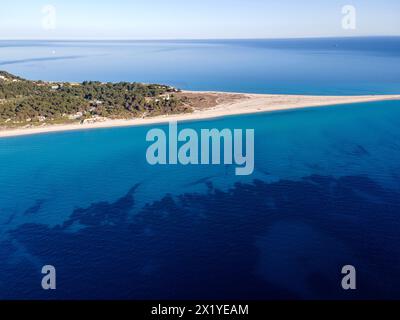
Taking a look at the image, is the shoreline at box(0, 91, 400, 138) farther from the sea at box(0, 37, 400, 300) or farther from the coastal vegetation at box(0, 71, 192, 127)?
the sea at box(0, 37, 400, 300)

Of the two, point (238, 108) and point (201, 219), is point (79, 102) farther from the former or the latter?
point (201, 219)

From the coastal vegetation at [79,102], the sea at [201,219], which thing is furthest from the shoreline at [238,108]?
the sea at [201,219]

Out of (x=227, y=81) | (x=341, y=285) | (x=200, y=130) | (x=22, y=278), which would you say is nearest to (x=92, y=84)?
(x=200, y=130)

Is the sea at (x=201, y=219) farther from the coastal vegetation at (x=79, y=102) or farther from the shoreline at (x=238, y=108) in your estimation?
the coastal vegetation at (x=79, y=102)

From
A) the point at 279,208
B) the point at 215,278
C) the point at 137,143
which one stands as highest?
the point at 137,143
